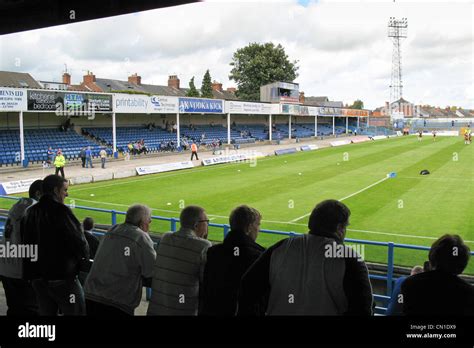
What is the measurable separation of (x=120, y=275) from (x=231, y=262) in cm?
114

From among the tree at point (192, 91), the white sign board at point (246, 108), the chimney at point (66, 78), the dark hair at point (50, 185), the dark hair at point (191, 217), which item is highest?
the chimney at point (66, 78)

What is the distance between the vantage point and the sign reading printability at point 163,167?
30202mm

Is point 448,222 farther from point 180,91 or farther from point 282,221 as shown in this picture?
point 180,91

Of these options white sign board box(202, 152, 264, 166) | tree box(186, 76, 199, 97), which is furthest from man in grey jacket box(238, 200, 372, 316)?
tree box(186, 76, 199, 97)

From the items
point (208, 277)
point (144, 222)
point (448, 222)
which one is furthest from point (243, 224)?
point (448, 222)

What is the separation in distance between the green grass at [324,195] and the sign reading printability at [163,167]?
1.19 metres

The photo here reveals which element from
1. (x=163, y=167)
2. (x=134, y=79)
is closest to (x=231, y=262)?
(x=163, y=167)

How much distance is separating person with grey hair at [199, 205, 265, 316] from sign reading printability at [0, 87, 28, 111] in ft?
93.7

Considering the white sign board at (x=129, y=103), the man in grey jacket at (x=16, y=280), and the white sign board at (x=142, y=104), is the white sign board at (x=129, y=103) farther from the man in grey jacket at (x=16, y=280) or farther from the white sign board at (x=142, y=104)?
the man in grey jacket at (x=16, y=280)

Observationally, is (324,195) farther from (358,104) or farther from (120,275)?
(358,104)

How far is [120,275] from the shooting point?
4.38 metres

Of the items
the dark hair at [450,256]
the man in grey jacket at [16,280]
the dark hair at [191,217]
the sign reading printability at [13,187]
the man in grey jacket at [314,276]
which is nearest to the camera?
the man in grey jacket at [314,276]

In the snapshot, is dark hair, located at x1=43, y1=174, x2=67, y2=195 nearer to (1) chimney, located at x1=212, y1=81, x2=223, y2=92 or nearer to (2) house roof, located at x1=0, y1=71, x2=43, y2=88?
(2) house roof, located at x1=0, y1=71, x2=43, y2=88

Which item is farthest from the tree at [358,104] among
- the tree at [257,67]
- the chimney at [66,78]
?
the chimney at [66,78]
